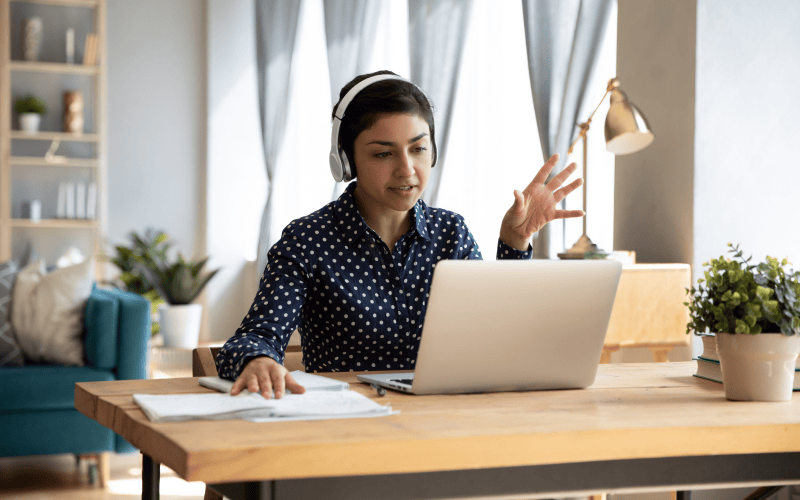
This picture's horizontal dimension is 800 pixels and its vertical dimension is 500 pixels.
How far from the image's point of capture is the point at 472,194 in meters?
4.28

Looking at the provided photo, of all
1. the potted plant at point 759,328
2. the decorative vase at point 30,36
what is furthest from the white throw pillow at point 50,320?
the decorative vase at point 30,36

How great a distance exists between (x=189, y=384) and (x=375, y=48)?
4.13 m

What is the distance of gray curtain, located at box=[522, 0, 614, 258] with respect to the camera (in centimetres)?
320

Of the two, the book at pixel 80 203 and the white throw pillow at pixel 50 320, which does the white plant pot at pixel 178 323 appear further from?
the white throw pillow at pixel 50 320

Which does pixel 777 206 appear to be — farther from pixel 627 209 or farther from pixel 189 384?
pixel 189 384

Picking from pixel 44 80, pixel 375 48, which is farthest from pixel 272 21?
pixel 44 80

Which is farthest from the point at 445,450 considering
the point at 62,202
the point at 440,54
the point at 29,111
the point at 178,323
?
the point at 29,111

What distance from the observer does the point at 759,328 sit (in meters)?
1.12

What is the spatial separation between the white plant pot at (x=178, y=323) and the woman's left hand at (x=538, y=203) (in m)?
4.31

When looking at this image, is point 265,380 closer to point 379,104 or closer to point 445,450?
point 445,450

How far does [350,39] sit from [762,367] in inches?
165

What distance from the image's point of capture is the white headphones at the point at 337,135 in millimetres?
1599

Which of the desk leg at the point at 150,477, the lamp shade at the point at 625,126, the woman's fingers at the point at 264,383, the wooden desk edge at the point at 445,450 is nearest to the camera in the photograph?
the wooden desk edge at the point at 445,450

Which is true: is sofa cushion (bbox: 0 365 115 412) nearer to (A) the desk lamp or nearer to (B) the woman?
(B) the woman
